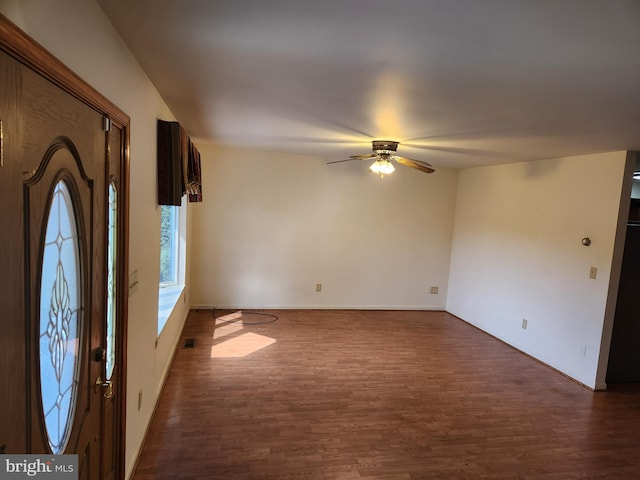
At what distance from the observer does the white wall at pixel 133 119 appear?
1.08m

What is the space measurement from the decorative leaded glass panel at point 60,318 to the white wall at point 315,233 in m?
3.93

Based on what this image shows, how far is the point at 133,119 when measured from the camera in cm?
197

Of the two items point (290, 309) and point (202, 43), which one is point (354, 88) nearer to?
point (202, 43)

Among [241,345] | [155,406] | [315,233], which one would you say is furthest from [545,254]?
[155,406]

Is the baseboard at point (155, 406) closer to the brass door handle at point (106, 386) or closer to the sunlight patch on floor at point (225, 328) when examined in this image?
the sunlight patch on floor at point (225, 328)

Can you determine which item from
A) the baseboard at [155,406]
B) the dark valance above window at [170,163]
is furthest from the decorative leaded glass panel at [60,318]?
the dark valance above window at [170,163]

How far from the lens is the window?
4172 mm

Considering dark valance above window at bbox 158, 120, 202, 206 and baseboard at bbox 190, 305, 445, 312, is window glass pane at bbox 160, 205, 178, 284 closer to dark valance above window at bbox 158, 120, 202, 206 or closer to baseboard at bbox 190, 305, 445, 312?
baseboard at bbox 190, 305, 445, 312

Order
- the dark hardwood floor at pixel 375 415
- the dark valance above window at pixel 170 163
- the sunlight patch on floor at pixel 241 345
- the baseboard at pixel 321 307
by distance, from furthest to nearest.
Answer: the baseboard at pixel 321 307 → the sunlight patch on floor at pixel 241 345 → the dark valance above window at pixel 170 163 → the dark hardwood floor at pixel 375 415

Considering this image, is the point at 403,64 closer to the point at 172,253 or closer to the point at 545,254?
the point at 545,254

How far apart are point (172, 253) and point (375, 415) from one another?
2878 mm

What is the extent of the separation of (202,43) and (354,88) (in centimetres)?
84

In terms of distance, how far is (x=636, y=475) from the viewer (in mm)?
2426

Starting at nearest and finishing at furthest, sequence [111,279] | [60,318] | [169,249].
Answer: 1. [60,318]
2. [111,279]
3. [169,249]
